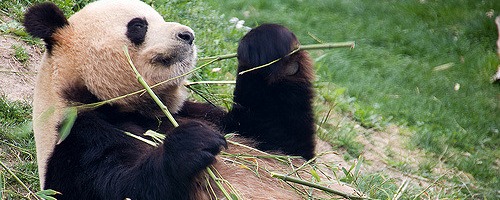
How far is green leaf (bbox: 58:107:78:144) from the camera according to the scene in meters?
3.69

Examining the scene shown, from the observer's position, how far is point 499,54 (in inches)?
356

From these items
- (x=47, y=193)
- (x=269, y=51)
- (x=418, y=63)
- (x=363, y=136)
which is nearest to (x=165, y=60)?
(x=269, y=51)

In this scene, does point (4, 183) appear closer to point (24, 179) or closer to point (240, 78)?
point (24, 179)

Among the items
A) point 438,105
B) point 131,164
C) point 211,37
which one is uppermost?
point 131,164

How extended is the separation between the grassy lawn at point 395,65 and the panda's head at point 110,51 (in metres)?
1.06

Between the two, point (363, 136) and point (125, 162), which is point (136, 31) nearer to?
point (125, 162)

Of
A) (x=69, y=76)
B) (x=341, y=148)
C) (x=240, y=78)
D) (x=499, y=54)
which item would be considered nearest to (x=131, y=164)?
(x=69, y=76)

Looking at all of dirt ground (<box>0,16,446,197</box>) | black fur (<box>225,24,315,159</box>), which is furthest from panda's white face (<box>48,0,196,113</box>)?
dirt ground (<box>0,16,446,197</box>)

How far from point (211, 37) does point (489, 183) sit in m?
2.88

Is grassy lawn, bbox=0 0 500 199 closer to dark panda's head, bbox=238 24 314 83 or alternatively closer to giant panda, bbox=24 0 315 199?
giant panda, bbox=24 0 315 199

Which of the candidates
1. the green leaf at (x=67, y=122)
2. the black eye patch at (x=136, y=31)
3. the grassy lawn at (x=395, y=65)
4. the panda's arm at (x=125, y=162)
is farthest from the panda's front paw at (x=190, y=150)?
Result: the grassy lawn at (x=395, y=65)

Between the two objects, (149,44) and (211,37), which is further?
(211,37)

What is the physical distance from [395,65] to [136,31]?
539 centimetres

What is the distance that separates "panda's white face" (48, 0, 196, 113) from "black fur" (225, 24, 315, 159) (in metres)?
0.42
